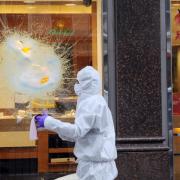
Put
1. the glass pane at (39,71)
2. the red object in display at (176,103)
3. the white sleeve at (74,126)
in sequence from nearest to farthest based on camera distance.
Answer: the white sleeve at (74,126), the glass pane at (39,71), the red object in display at (176,103)

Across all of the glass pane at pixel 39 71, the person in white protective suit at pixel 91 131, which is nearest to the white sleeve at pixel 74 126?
the person in white protective suit at pixel 91 131

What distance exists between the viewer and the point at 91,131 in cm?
465

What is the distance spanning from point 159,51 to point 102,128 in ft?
7.78

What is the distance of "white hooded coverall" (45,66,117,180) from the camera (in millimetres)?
4547

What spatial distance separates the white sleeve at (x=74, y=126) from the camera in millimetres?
4465

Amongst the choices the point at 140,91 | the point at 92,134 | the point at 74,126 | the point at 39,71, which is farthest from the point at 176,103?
the point at 74,126

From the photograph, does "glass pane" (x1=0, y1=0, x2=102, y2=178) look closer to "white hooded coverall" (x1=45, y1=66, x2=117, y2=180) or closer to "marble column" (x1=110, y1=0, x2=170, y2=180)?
"marble column" (x1=110, y1=0, x2=170, y2=180)

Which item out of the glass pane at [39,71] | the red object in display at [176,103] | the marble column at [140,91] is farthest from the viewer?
the red object in display at [176,103]

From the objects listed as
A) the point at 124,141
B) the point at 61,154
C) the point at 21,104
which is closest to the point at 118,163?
the point at 124,141

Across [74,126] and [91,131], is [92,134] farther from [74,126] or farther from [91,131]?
[74,126]

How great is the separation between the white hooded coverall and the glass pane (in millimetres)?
2549

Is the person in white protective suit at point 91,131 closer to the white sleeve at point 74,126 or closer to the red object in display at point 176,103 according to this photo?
the white sleeve at point 74,126

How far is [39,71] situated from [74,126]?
2.95m

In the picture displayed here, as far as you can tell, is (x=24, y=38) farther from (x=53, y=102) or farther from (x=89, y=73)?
(x=89, y=73)
